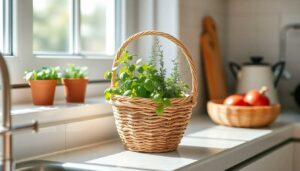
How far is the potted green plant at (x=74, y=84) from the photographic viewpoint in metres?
1.75

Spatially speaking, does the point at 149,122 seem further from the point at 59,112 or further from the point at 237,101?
the point at 237,101

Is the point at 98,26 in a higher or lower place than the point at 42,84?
higher

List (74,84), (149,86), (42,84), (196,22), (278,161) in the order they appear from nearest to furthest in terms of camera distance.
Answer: (149,86) < (42,84) < (74,84) < (278,161) < (196,22)

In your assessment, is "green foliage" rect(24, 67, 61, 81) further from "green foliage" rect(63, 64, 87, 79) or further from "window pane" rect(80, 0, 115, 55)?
"window pane" rect(80, 0, 115, 55)

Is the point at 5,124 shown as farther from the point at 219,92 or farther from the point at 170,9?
the point at 219,92

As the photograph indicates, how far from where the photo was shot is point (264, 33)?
8.75 feet

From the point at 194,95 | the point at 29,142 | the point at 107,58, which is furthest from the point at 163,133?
the point at 107,58

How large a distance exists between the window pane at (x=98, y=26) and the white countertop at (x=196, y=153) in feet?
1.52

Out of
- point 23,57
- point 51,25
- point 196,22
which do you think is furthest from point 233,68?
point 23,57

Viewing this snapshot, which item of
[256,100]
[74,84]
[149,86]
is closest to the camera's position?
[149,86]

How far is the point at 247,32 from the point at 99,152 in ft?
4.56

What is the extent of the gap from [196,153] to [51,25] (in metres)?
0.70

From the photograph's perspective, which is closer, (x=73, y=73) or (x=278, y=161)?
(x=73, y=73)

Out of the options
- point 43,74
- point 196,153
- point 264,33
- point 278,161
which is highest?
point 264,33
